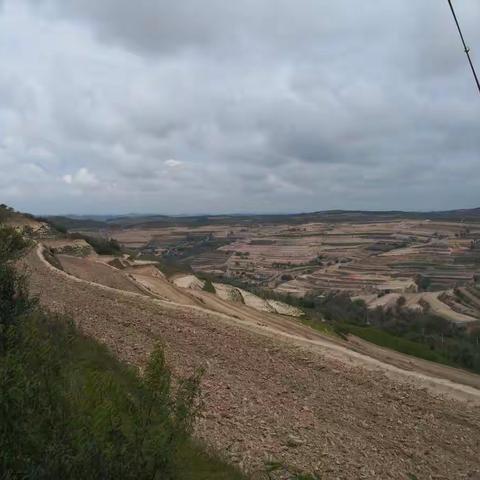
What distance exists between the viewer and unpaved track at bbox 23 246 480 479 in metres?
10.5

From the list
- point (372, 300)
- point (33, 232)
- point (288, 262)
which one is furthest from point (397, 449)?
point (288, 262)

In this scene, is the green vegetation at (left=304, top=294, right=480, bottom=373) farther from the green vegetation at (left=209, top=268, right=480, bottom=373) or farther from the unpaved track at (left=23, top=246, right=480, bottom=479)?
the unpaved track at (left=23, top=246, right=480, bottom=479)

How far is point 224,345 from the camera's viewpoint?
16.0m

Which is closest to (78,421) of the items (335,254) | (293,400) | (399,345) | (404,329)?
(293,400)

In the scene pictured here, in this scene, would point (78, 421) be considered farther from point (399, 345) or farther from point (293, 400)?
point (399, 345)

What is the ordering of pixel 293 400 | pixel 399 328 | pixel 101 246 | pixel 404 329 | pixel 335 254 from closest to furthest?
pixel 293 400 < pixel 101 246 < pixel 404 329 < pixel 399 328 < pixel 335 254

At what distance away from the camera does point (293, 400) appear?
1290 centimetres

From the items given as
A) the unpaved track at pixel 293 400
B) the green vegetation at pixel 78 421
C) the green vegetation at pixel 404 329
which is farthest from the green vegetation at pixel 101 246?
the green vegetation at pixel 78 421

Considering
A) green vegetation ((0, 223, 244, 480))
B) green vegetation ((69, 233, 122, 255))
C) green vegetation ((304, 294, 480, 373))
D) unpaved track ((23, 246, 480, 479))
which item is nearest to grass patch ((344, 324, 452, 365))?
green vegetation ((304, 294, 480, 373))

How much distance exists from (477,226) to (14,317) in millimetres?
138730

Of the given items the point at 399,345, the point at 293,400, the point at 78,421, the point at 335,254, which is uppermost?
the point at 78,421

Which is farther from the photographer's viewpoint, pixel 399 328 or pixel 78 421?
pixel 399 328

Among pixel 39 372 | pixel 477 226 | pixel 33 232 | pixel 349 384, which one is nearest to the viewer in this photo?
pixel 39 372

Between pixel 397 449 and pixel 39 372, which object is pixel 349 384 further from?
pixel 39 372
